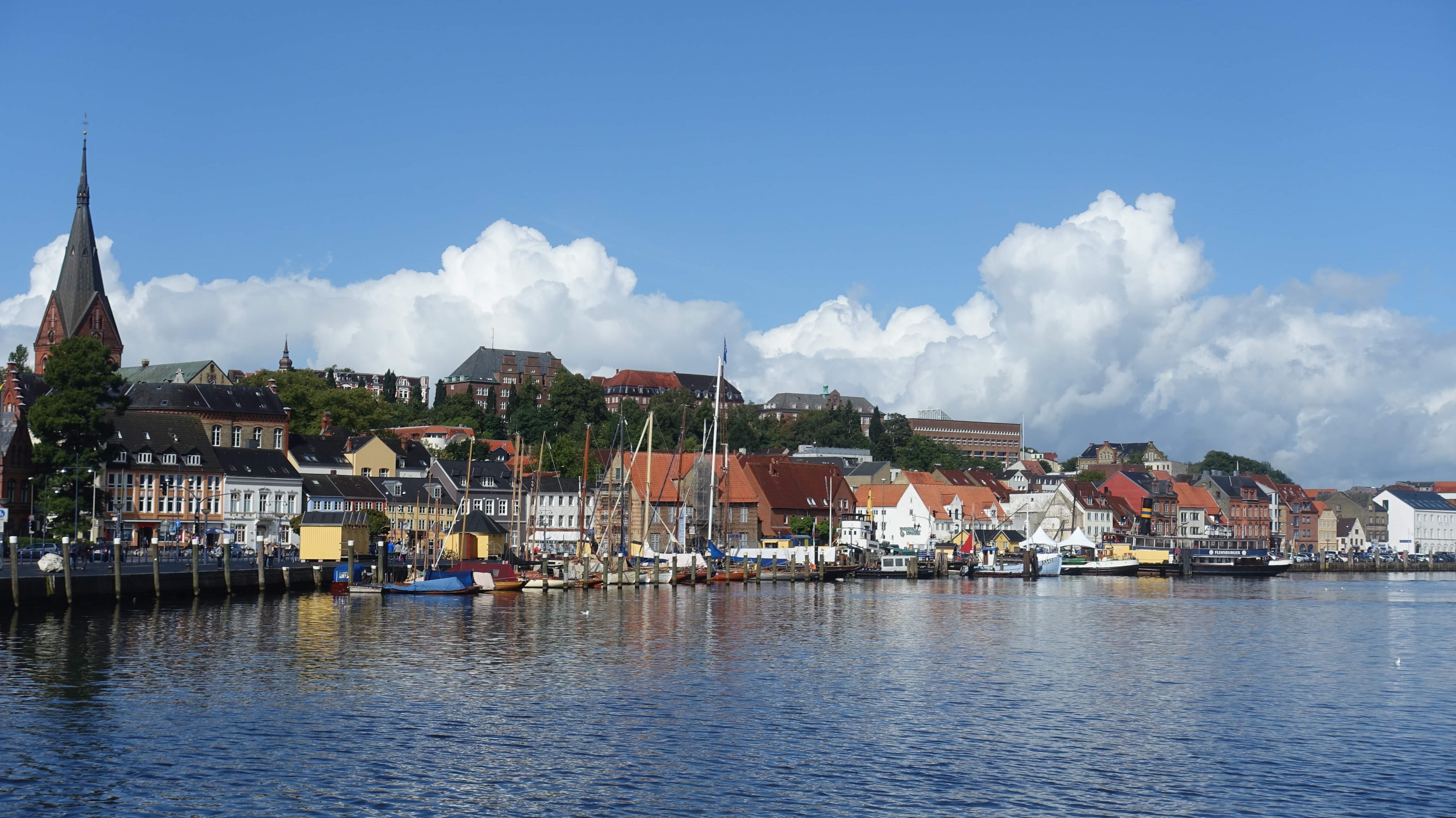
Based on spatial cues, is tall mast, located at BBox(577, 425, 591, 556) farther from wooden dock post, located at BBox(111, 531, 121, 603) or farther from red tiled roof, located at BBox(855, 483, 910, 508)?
red tiled roof, located at BBox(855, 483, 910, 508)

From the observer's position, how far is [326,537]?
9525 cm

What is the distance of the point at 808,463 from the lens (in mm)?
166625

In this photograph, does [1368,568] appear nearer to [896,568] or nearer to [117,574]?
[896,568]

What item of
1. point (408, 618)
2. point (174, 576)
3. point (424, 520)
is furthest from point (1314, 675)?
point (424, 520)

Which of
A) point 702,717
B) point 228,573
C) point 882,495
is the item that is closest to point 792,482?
point 882,495

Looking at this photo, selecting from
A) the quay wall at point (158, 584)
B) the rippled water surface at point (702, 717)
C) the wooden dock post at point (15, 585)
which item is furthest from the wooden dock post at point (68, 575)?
the wooden dock post at point (15, 585)

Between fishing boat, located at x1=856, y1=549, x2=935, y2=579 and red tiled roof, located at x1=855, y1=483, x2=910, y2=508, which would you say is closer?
fishing boat, located at x1=856, y1=549, x2=935, y2=579

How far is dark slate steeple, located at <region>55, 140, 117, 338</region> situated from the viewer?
150125 millimetres

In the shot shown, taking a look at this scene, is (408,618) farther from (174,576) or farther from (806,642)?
(806,642)

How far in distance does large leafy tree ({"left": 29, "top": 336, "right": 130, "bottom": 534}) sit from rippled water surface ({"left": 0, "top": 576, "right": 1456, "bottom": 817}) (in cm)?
3221

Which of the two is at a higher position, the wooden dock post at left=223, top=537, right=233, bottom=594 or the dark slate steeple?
the dark slate steeple

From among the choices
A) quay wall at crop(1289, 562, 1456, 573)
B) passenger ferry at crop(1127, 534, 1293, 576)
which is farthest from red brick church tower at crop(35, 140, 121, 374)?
quay wall at crop(1289, 562, 1456, 573)

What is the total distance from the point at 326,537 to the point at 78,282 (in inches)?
2855

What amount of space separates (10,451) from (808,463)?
3501 inches
